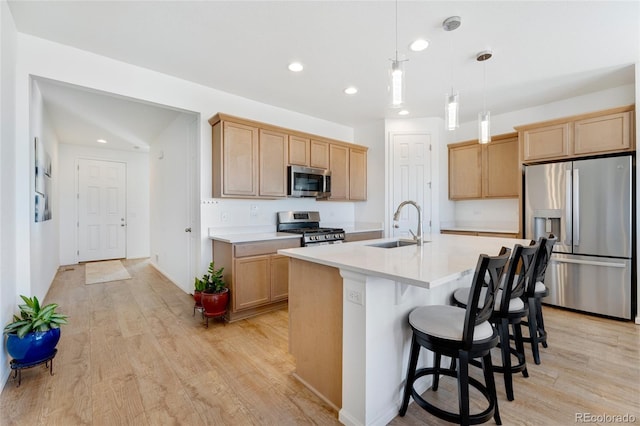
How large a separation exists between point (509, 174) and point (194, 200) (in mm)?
4474

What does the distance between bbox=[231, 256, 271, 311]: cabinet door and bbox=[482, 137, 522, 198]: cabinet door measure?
3.58 meters

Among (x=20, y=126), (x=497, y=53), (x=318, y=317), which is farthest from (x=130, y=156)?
(x=497, y=53)

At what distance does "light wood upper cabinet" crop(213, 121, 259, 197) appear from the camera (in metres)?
3.26

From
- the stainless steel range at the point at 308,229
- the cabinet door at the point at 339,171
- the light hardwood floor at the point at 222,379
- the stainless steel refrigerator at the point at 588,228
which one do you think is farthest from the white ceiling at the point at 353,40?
the light hardwood floor at the point at 222,379

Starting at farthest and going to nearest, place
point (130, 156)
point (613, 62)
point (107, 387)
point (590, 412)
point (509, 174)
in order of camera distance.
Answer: point (130, 156)
point (509, 174)
point (613, 62)
point (107, 387)
point (590, 412)

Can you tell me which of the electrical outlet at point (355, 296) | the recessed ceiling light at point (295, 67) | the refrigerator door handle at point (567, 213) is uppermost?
the recessed ceiling light at point (295, 67)

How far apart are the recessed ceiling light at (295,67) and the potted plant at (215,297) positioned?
228cm

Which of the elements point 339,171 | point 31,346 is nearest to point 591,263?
point 339,171

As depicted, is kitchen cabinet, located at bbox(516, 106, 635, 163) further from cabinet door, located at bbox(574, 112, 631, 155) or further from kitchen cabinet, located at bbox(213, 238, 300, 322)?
kitchen cabinet, located at bbox(213, 238, 300, 322)

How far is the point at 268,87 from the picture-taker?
3482 mm

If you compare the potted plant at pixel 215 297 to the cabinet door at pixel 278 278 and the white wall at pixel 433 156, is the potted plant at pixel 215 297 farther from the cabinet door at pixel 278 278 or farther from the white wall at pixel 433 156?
the white wall at pixel 433 156

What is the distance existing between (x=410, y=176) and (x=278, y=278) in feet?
9.07

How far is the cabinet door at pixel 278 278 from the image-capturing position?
129 inches

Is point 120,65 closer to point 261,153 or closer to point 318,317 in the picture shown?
point 261,153
